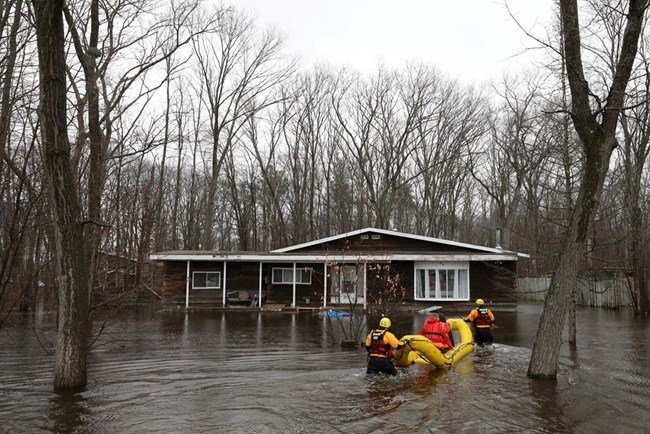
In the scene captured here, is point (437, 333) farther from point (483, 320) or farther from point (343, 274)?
point (343, 274)

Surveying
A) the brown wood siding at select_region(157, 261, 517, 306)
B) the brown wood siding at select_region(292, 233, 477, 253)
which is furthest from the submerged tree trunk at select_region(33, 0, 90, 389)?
the brown wood siding at select_region(292, 233, 477, 253)

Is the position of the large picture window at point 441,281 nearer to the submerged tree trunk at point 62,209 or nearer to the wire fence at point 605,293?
the wire fence at point 605,293

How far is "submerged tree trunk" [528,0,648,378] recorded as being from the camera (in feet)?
32.2

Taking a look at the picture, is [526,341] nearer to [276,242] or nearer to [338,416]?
[338,416]

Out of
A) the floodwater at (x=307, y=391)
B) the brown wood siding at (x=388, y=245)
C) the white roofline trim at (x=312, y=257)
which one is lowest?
the floodwater at (x=307, y=391)

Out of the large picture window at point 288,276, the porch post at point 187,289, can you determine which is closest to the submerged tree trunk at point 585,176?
the large picture window at point 288,276

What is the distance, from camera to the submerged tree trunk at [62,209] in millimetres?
8570

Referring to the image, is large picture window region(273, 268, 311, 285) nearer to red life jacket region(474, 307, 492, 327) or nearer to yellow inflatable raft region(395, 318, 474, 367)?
red life jacket region(474, 307, 492, 327)

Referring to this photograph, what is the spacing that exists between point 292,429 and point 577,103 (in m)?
7.56

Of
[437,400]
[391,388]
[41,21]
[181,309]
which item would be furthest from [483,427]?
[181,309]

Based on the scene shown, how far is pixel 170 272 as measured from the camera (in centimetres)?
2812

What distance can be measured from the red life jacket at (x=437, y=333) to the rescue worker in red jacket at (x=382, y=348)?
6.67 ft

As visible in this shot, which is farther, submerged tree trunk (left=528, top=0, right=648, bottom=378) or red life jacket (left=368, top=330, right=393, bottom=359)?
red life jacket (left=368, top=330, right=393, bottom=359)

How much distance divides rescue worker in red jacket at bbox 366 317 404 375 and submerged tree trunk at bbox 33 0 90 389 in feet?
16.6
